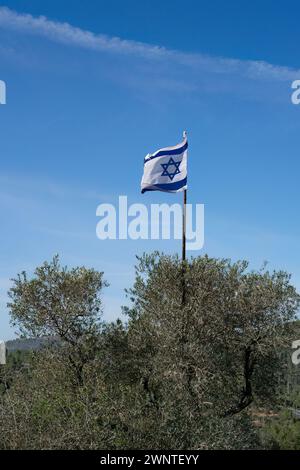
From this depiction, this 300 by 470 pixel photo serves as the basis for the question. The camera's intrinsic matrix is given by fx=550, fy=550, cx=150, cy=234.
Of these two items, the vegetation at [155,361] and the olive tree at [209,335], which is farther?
the olive tree at [209,335]

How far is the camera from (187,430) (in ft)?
61.1

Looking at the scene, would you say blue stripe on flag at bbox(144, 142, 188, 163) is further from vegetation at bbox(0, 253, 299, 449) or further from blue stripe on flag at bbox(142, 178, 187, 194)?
vegetation at bbox(0, 253, 299, 449)

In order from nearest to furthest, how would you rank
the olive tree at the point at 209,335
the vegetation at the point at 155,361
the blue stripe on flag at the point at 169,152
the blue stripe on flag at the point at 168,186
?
the vegetation at the point at 155,361
the olive tree at the point at 209,335
the blue stripe on flag at the point at 168,186
the blue stripe on flag at the point at 169,152

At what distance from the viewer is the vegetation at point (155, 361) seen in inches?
720

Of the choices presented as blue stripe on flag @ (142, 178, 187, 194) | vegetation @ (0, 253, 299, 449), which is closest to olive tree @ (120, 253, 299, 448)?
vegetation @ (0, 253, 299, 449)

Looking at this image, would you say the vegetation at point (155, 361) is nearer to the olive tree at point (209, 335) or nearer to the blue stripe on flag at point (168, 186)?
the olive tree at point (209, 335)

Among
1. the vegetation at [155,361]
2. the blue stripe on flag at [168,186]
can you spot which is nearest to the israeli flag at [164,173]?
the blue stripe on flag at [168,186]

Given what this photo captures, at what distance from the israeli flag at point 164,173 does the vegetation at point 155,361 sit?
10.5 ft

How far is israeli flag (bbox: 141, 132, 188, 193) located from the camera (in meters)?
25.2

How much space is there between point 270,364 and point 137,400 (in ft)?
27.0

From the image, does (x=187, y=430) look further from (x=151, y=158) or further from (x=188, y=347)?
(x=151, y=158)

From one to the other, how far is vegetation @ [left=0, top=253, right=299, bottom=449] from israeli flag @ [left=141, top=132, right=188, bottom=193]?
3.20 meters
